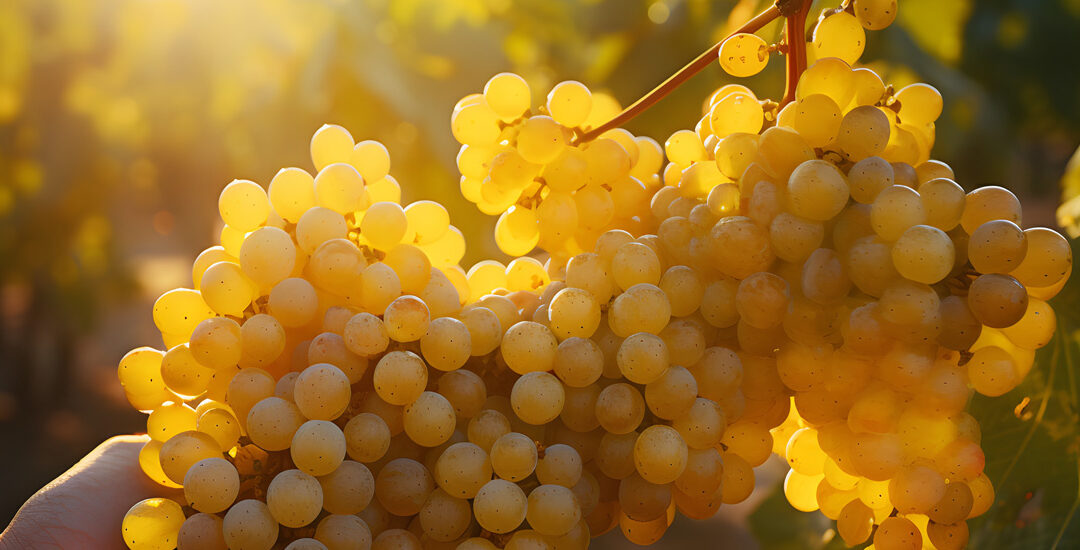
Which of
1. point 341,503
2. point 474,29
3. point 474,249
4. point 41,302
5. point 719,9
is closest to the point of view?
point 341,503

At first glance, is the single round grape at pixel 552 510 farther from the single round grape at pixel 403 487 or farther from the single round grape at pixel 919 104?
the single round grape at pixel 919 104

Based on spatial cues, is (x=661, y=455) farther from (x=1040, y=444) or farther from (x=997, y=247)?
(x=1040, y=444)

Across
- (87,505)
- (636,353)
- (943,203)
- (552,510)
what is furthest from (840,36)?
(87,505)

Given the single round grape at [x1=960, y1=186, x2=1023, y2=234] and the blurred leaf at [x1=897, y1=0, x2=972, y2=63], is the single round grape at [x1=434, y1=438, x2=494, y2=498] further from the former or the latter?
the blurred leaf at [x1=897, y1=0, x2=972, y2=63]

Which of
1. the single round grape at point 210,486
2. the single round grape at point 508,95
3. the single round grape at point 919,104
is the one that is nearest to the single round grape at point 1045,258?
the single round grape at point 919,104

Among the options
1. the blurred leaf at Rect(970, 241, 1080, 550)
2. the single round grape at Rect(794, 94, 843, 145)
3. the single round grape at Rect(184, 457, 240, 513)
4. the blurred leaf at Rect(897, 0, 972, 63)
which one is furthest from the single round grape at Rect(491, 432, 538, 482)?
the blurred leaf at Rect(897, 0, 972, 63)

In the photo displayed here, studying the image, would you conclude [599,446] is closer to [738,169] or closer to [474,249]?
[738,169]

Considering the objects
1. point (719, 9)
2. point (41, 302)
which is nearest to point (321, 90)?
point (719, 9)

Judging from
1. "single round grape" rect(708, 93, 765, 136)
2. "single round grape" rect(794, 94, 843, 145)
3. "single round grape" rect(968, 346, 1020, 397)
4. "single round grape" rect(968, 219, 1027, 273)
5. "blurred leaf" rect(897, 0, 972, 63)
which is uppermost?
"blurred leaf" rect(897, 0, 972, 63)
